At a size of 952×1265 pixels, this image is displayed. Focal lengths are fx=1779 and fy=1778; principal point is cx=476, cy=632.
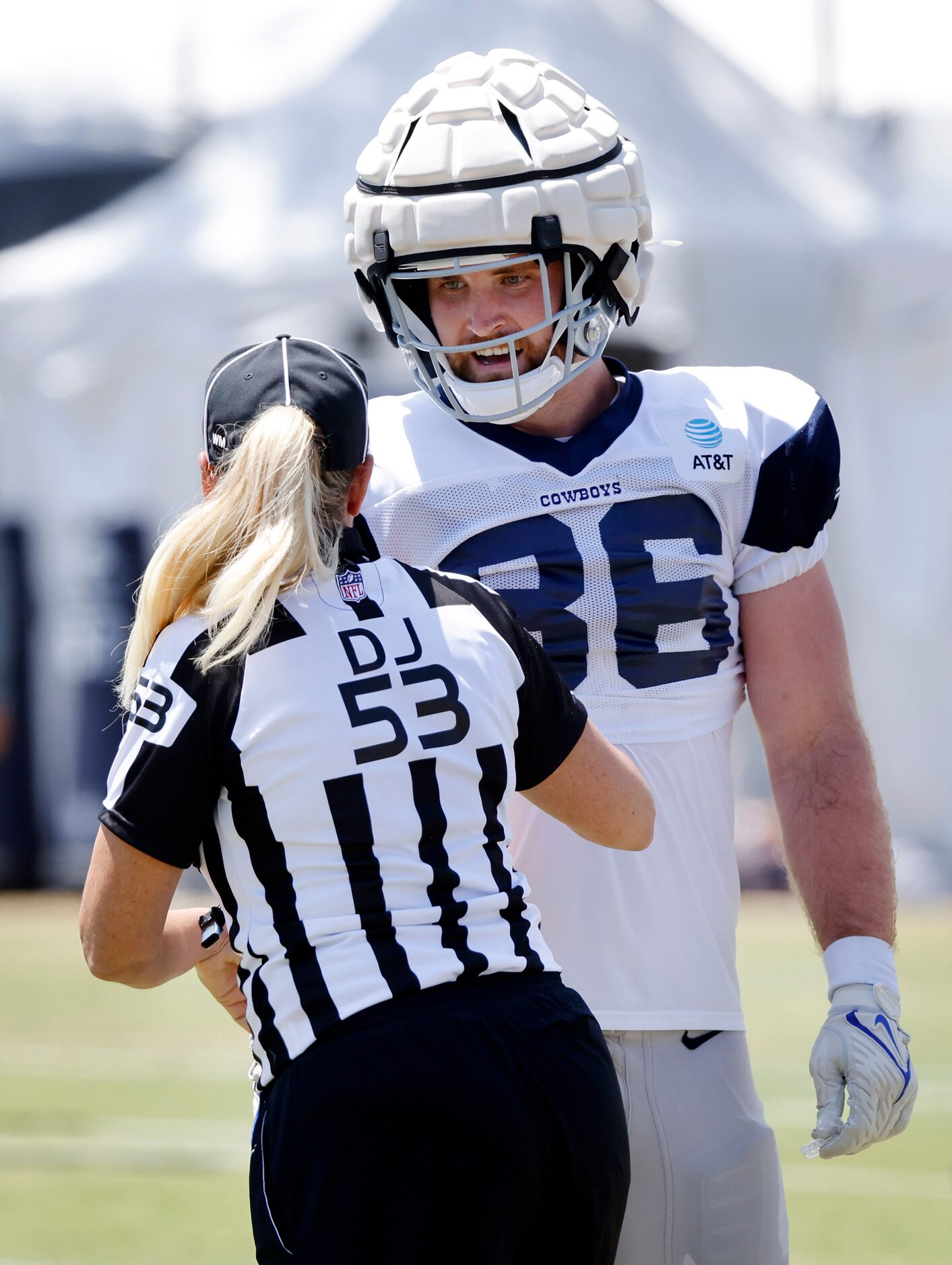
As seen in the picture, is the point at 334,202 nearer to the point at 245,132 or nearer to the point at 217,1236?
the point at 245,132

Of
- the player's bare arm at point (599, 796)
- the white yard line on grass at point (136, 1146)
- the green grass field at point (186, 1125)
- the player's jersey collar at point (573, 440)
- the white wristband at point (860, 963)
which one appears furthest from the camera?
the white yard line on grass at point (136, 1146)

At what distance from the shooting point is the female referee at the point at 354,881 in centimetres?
180

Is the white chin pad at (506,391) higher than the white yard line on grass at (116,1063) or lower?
higher

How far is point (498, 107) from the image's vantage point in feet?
8.05

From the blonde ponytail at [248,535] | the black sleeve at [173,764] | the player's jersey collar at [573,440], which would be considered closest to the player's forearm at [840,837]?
the player's jersey collar at [573,440]

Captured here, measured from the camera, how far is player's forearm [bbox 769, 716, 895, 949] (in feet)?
7.80

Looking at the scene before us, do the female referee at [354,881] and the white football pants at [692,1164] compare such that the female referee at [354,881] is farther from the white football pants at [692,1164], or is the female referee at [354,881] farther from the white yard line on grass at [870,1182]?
the white yard line on grass at [870,1182]

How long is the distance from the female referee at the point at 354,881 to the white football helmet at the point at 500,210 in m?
0.49

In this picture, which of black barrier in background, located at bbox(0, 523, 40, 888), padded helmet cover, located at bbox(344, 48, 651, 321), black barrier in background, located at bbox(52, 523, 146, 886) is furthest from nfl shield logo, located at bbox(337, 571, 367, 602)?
black barrier in background, located at bbox(0, 523, 40, 888)

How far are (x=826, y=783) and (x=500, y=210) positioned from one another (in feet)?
2.91

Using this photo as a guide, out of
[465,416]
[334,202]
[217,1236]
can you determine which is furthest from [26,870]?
[465,416]

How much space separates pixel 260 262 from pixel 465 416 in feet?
25.8

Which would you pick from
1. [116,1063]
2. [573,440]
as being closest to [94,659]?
[116,1063]

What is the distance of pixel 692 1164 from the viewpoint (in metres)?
2.26
